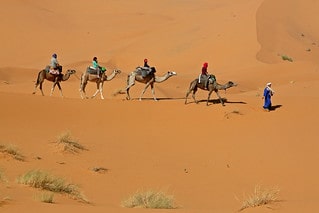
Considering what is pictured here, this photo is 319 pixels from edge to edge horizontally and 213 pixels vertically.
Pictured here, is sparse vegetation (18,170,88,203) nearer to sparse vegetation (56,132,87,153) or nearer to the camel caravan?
sparse vegetation (56,132,87,153)

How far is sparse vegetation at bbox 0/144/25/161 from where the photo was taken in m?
14.7

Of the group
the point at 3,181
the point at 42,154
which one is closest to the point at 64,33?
the point at 42,154

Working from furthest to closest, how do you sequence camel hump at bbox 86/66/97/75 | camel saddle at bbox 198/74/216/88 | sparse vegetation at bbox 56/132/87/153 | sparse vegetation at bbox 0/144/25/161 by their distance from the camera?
camel hump at bbox 86/66/97/75 → camel saddle at bbox 198/74/216/88 → sparse vegetation at bbox 56/132/87/153 → sparse vegetation at bbox 0/144/25/161

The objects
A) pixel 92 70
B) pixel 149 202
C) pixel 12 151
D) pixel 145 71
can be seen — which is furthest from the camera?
pixel 92 70

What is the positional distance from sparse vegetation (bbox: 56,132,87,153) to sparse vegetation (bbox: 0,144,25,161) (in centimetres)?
160

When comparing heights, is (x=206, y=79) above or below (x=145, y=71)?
below

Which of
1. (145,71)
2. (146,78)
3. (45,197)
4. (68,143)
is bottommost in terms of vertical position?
(45,197)

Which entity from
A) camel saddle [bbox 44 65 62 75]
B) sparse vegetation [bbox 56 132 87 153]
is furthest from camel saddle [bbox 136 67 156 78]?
sparse vegetation [bbox 56 132 87 153]

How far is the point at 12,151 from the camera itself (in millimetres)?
14703

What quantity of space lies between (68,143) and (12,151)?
2.21 m

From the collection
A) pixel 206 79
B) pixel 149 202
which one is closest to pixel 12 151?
pixel 149 202

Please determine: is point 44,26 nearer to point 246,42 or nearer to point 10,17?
point 10,17

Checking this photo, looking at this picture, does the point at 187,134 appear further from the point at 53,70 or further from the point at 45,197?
the point at 45,197

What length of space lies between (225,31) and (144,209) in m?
38.0
